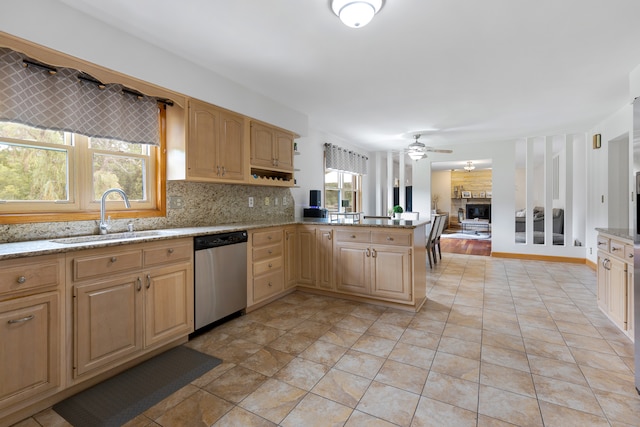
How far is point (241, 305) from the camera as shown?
9.61 ft

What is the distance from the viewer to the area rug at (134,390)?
5.27 ft

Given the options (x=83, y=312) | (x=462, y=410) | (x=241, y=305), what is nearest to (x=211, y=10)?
(x=83, y=312)

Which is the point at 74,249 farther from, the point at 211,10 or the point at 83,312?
the point at 211,10

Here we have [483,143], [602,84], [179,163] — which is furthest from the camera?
[483,143]

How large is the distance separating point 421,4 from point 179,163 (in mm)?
2262

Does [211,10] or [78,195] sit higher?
[211,10]

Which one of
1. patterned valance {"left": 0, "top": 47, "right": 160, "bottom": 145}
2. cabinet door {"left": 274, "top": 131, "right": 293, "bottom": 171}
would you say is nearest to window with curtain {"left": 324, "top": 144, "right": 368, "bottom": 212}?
cabinet door {"left": 274, "top": 131, "right": 293, "bottom": 171}

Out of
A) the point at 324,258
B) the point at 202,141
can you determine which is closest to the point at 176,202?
the point at 202,141

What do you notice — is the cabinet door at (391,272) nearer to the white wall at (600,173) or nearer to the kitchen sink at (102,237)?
the kitchen sink at (102,237)

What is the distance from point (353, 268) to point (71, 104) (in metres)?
2.80

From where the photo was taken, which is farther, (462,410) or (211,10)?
(211,10)

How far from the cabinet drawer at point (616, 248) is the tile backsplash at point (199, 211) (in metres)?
3.51

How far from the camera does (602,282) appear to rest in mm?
2932

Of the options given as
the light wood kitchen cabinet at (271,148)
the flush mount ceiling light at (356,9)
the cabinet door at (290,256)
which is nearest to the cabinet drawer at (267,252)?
the cabinet door at (290,256)
